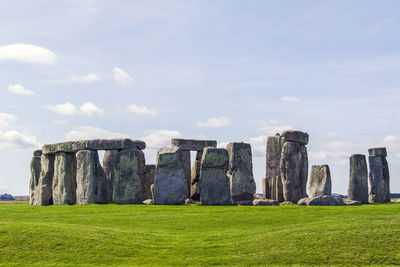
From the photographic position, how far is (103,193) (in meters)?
28.9

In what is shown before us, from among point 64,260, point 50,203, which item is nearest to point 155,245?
point 64,260

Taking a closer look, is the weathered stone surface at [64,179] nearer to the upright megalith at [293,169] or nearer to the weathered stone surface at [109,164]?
the weathered stone surface at [109,164]

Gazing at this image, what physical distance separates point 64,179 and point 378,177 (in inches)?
669

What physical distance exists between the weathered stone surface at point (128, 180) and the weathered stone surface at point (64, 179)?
2874 mm

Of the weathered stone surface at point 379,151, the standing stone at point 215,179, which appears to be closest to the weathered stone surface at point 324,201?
the standing stone at point 215,179

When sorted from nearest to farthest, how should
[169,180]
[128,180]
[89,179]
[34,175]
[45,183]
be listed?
1. [169,180]
2. [128,180]
3. [89,179]
4. [45,183]
5. [34,175]

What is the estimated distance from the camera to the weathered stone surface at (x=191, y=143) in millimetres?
34969

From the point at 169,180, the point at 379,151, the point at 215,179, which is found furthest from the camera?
the point at 379,151

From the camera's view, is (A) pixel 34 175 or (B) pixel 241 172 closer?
(B) pixel 241 172

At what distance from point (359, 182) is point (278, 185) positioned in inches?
170

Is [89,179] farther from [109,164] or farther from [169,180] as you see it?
[109,164]

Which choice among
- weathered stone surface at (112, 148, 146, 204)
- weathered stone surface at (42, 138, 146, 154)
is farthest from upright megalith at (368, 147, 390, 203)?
weathered stone surface at (42, 138, 146, 154)

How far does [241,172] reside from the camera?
94.0ft

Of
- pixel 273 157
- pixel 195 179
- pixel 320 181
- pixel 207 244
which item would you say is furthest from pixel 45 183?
pixel 207 244
